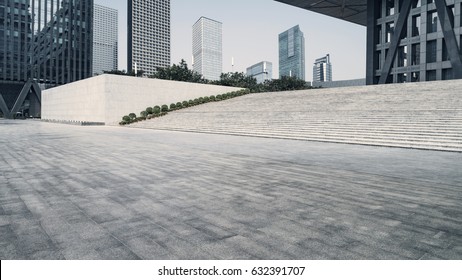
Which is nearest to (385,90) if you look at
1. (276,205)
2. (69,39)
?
(276,205)

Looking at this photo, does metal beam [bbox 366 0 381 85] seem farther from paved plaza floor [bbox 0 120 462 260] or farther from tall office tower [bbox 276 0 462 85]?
paved plaza floor [bbox 0 120 462 260]

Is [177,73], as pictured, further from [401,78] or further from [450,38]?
[450,38]

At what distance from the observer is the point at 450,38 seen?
37625mm

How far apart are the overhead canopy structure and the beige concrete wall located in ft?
64.9

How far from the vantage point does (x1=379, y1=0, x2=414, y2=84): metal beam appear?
41812mm

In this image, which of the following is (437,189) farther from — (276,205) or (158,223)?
(158,223)

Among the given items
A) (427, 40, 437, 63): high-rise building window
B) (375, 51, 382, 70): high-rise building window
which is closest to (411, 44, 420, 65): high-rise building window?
(427, 40, 437, 63): high-rise building window

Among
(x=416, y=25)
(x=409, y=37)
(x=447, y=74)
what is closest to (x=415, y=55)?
(x=409, y=37)

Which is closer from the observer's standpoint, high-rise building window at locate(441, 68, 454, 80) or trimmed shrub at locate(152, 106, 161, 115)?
trimmed shrub at locate(152, 106, 161, 115)

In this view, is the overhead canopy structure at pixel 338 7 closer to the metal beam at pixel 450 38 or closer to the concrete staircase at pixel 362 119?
the metal beam at pixel 450 38

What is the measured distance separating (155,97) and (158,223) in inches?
1442

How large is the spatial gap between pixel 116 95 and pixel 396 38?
39.1 meters

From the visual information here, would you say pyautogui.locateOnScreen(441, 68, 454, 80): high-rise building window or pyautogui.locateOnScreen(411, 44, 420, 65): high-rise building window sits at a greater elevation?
pyautogui.locateOnScreen(411, 44, 420, 65): high-rise building window

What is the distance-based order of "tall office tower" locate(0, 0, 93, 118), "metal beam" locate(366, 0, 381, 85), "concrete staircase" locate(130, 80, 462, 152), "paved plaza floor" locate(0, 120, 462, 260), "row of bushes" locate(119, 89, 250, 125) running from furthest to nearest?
"tall office tower" locate(0, 0, 93, 118) → "metal beam" locate(366, 0, 381, 85) → "row of bushes" locate(119, 89, 250, 125) → "concrete staircase" locate(130, 80, 462, 152) → "paved plaza floor" locate(0, 120, 462, 260)
